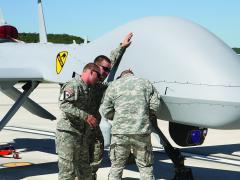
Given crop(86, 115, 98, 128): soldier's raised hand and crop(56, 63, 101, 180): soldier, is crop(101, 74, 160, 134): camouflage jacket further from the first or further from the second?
crop(86, 115, 98, 128): soldier's raised hand

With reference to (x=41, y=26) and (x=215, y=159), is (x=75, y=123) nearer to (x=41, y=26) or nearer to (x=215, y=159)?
(x=215, y=159)

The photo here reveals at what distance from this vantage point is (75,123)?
249 inches

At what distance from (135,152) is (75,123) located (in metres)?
0.92

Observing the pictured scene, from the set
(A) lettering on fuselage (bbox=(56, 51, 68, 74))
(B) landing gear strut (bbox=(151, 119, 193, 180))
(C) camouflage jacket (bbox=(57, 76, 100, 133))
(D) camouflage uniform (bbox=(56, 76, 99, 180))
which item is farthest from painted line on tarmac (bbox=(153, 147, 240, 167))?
(C) camouflage jacket (bbox=(57, 76, 100, 133))

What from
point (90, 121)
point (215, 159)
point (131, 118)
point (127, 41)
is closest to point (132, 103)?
point (131, 118)

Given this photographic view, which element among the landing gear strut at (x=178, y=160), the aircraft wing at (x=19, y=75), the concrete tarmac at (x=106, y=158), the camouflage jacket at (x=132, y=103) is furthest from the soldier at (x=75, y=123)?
the aircraft wing at (x=19, y=75)

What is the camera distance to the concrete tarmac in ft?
29.8

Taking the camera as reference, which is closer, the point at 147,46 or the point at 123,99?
the point at 123,99

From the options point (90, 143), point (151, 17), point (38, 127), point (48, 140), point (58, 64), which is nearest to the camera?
point (90, 143)

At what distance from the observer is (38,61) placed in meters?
9.44

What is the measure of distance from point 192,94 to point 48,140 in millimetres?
7707

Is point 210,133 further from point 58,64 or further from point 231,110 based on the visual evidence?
point 231,110

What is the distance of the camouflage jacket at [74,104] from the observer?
20.0 feet

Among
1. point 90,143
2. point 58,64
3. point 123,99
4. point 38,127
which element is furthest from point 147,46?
point 38,127
